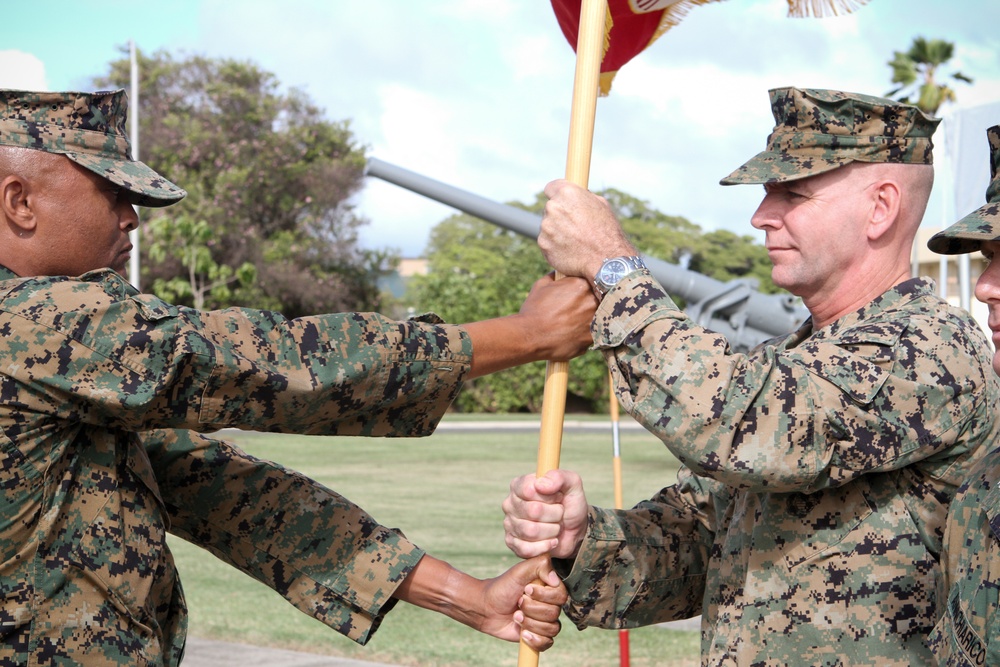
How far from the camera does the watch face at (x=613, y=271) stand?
2.70 meters

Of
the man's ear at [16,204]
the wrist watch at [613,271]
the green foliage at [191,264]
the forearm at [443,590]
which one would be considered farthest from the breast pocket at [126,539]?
the green foliage at [191,264]

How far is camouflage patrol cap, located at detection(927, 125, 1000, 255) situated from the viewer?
217 cm

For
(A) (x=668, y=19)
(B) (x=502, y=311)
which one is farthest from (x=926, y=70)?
(A) (x=668, y=19)

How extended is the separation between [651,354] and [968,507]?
0.72 meters

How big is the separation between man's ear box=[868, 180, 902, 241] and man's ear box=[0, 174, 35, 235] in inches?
80.3

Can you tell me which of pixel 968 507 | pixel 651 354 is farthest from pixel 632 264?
pixel 968 507

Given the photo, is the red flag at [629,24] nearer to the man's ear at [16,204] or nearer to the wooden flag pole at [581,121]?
the wooden flag pole at [581,121]

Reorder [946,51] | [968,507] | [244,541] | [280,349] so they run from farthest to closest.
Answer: [946,51] < [244,541] < [280,349] < [968,507]

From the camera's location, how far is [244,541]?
10.4ft

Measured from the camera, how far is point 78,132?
8.86ft

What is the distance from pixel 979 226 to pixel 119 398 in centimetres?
182

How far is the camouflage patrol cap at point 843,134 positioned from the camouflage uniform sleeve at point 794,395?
439mm

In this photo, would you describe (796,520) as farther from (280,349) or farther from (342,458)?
(342,458)

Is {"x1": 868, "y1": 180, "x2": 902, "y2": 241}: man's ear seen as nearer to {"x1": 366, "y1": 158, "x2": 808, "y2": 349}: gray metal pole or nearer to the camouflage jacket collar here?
the camouflage jacket collar
